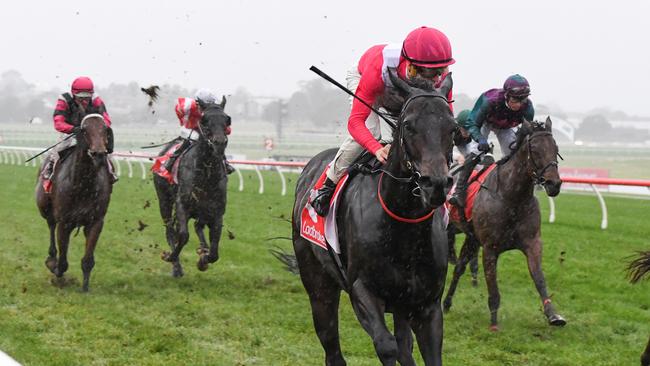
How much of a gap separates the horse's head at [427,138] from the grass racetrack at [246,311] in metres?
2.44

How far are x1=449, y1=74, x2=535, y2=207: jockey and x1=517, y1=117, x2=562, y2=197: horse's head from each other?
0.80ft

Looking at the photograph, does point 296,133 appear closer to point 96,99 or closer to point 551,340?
point 96,99

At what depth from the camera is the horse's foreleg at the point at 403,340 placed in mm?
3721

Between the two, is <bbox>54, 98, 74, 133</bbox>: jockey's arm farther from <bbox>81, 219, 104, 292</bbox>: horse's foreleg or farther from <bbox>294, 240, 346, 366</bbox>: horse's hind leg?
<bbox>294, 240, 346, 366</bbox>: horse's hind leg

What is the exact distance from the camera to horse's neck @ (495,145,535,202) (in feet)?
21.8

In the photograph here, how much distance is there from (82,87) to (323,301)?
168 inches

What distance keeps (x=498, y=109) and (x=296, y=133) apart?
95.9 feet

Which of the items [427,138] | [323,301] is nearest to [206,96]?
[323,301]

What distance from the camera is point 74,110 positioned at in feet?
26.8

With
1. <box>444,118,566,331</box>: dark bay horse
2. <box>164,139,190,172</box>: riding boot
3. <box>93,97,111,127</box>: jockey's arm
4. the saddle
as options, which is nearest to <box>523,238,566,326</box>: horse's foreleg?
<box>444,118,566,331</box>: dark bay horse

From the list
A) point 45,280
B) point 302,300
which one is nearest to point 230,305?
point 302,300

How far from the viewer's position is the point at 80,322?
6484 millimetres

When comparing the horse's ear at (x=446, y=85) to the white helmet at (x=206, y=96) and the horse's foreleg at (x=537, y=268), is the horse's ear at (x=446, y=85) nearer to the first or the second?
the horse's foreleg at (x=537, y=268)

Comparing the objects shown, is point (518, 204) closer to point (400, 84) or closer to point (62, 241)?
point (400, 84)
